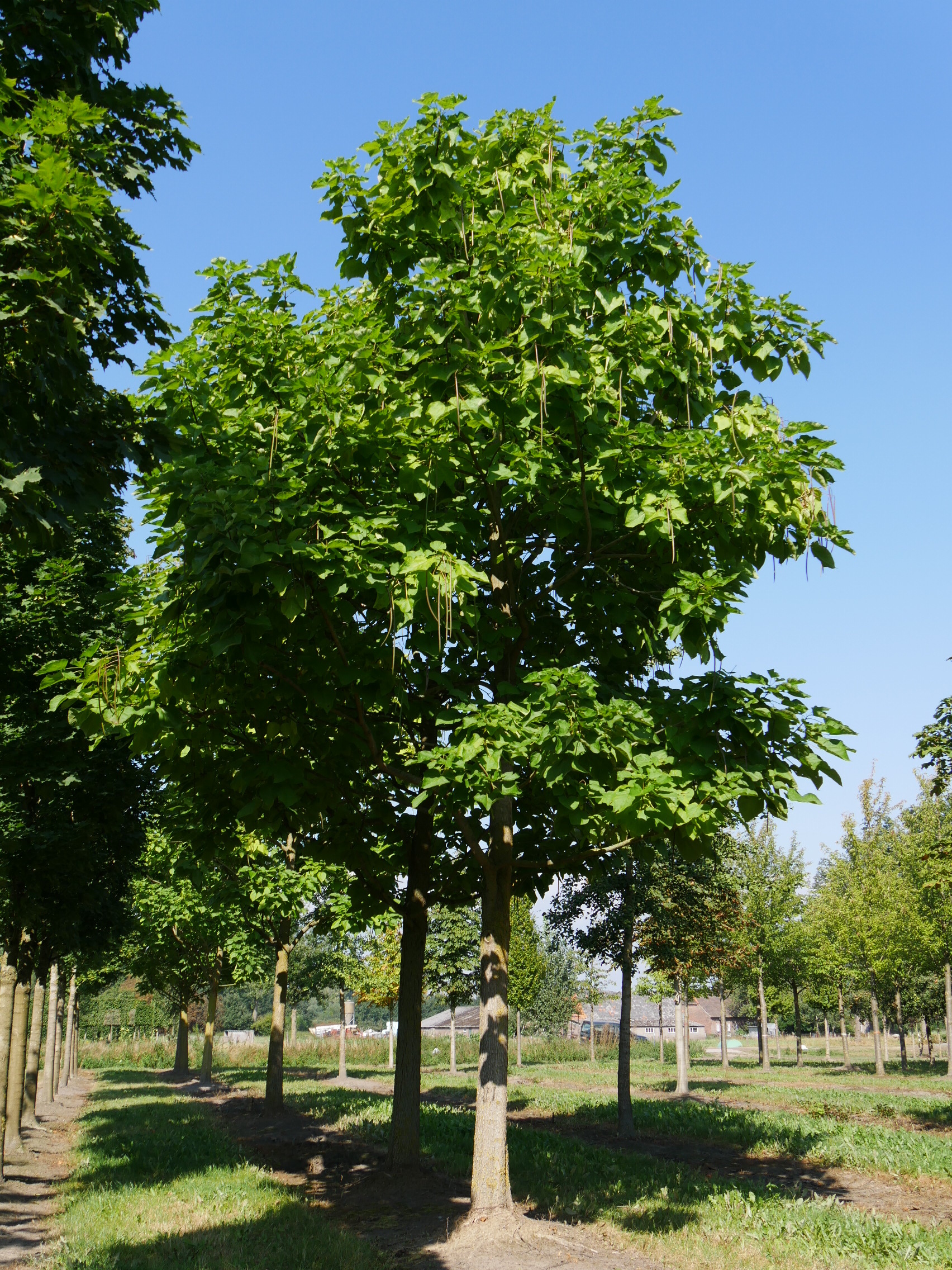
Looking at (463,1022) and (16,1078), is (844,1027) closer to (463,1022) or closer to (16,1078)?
(16,1078)

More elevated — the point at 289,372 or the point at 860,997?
the point at 289,372

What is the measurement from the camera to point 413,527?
24.2 ft

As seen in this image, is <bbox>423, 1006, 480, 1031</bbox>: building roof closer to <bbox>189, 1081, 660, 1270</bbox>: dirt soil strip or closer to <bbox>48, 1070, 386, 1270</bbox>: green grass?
<bbox>189, 1081, 660, 1270</bbox>: dirt soil strip

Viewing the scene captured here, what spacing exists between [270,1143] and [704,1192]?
859cm

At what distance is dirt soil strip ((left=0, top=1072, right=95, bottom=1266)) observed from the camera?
9.48 meters

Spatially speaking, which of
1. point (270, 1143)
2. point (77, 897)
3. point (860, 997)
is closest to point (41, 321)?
point (77, 897)

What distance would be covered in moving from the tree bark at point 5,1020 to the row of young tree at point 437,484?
6.18 meters

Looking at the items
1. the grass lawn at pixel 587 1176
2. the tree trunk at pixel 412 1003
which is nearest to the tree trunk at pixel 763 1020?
the grass lawn at pixel 587 1176

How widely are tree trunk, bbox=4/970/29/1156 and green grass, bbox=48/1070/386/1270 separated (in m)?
1.25

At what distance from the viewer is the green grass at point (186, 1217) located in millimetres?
7773

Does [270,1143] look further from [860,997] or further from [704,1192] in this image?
[860,997]

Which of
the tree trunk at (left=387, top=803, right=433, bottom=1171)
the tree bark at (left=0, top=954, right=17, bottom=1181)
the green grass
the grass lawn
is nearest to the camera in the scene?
the green grass

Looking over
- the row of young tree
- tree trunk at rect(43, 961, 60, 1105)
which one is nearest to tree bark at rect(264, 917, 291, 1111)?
tree trunk at rect(43, 961, 60, 1105)

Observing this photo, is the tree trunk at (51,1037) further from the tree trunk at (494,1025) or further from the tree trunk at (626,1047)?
the tree trunk at (494,1025)
